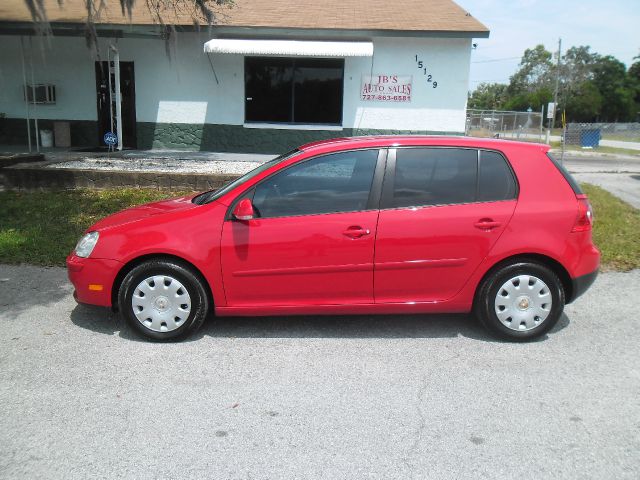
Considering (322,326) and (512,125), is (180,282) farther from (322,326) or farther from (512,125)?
(512,125)

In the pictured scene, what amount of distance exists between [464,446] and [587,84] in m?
71.9

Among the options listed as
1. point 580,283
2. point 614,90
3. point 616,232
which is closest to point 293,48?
point 616,232

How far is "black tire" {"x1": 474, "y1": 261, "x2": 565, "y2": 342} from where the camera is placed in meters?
4.46

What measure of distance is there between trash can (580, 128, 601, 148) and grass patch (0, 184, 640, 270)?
776 inches

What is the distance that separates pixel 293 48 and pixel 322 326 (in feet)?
35.4

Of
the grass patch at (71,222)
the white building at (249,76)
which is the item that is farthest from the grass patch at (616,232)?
the white building at (249,76)

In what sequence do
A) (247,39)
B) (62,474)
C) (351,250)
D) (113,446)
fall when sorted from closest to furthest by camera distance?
(62,474) < (113,446) < (351,250) < (247,39)

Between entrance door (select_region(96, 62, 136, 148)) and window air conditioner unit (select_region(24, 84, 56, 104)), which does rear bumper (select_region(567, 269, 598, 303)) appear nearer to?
entrance door (select_region(96, 62, 136, 148))

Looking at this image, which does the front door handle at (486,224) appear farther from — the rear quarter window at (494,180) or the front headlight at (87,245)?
the front headlight at (87,245)

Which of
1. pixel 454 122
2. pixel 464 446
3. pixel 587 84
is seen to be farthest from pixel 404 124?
pixel 587 84

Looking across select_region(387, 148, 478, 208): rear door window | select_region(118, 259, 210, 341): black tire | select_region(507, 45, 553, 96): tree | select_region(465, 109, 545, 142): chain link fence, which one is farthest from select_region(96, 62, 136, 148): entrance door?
select_region(507, 45, 553, 96): tree

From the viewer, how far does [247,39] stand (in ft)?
48.4

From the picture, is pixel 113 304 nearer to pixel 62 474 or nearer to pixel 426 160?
pixel 62 474

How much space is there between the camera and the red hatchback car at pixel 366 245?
436cm
